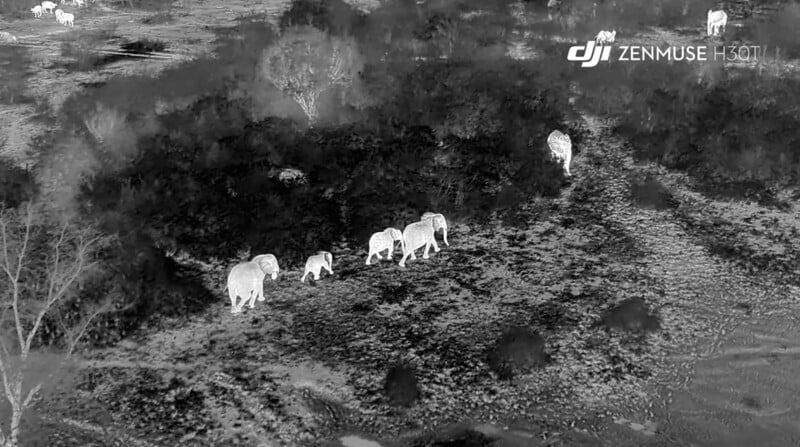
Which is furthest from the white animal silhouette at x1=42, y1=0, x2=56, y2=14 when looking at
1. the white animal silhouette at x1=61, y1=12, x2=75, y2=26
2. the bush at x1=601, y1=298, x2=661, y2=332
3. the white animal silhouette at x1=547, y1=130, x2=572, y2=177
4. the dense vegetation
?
the bush at x1=601, y1=298, x2=661, y2=332

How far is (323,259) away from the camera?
66.7ft

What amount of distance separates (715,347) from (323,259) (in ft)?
34.4

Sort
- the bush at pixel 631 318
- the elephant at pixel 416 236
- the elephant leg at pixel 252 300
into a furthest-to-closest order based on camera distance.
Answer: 1. the elephant at pixel 416 236
2. the elephant leg at pixel 252 300
3. the bush at pixel 631 318

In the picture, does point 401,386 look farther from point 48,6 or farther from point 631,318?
point 48,6

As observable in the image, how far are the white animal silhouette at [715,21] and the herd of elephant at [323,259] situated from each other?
24046 millimetres

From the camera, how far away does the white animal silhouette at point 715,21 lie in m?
38.1

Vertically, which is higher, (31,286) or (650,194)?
(650,194)

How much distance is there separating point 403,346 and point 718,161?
615 inches

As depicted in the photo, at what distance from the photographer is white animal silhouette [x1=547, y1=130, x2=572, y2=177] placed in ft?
86.6

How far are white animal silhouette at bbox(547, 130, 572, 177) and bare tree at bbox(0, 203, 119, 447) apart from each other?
15.7 meters

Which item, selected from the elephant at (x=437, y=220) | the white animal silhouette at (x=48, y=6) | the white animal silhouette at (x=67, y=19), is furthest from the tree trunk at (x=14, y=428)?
the white animal silhouette at (x=48, y=6)

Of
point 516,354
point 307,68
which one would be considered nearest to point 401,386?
Answer: point 516,354

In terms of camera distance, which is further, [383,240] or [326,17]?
[326,17]

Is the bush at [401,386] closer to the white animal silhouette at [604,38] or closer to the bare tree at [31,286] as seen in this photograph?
the bare tree at [31,286]
